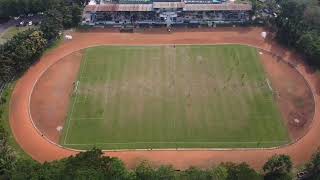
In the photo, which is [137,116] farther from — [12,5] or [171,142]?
[12,5]

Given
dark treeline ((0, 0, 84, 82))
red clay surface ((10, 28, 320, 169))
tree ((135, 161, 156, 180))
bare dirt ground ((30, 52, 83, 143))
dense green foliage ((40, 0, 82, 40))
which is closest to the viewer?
tree ((135, 161, 156, 180))

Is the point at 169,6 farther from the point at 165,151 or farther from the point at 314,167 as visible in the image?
the point at 314,167

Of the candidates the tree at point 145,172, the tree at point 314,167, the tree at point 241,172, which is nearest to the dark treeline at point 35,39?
the tree at point 145,172

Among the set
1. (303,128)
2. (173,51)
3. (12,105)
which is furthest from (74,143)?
(303,128)

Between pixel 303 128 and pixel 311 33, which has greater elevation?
pixel 311 33

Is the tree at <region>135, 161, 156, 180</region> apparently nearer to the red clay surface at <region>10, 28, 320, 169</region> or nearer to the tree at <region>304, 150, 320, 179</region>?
the red clay surface at <region>10, 28, 320, 169</region>

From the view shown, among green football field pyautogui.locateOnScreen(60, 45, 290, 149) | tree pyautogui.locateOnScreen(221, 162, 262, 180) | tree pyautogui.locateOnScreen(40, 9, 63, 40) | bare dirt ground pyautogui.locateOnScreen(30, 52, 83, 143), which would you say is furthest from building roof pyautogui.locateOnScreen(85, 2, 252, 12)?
tree pyautogui.locateOnScreen(221, 162, 262, 180)

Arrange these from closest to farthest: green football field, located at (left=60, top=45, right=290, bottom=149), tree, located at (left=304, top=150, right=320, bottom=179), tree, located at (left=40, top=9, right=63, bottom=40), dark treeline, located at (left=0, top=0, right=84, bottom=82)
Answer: tree, located at (left=304, top=150, right=320, bottom=179) < green football field, located at (left=60, top=45, right=290, bottom=149) < dark treeline, located at (left=0, top=0, right=84, bottom=82) < tree, located at (left=40, top=9, right=63, bottom=40)
